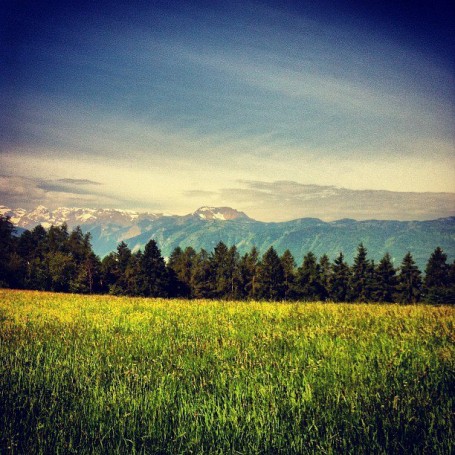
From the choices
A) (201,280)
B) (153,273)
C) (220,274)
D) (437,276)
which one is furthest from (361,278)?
(153,273)

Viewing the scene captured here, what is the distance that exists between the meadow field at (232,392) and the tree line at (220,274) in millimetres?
48570

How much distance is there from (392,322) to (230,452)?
25.3ft

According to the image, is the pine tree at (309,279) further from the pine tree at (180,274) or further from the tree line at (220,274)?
the pine tree at (180,274)

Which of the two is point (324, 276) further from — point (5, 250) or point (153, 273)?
point (5, 250)

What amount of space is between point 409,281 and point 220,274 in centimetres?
4177

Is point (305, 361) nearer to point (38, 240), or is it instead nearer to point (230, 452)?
point (230, 452)

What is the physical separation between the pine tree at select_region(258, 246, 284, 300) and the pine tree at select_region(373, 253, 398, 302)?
20.0 m

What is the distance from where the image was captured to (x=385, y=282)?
63000 millimetres

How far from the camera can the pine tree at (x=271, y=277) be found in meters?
69.9

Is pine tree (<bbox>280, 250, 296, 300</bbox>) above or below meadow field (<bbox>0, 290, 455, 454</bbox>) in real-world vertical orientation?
below

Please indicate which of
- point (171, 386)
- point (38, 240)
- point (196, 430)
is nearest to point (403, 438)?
point (196, 430)

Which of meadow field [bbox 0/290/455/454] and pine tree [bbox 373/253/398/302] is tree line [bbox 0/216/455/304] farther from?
meadow field [bbox 0/290/455/454]

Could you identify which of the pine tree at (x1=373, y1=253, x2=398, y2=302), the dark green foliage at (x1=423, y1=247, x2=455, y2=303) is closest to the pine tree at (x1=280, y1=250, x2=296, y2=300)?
the pine tree at (x1=373, y1=253, x2=398, y2=302)

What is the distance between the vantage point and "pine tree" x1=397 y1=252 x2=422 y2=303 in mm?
61500
